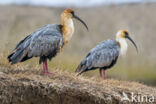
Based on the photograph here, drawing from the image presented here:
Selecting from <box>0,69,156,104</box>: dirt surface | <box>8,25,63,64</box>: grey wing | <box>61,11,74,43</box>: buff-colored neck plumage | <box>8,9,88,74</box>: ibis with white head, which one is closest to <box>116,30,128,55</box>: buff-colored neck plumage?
<box>61,11,74,43</box>: buff-colored neck plumage

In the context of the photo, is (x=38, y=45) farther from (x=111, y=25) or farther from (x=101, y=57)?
(x=111, y=25)

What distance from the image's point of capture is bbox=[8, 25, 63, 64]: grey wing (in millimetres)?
9141

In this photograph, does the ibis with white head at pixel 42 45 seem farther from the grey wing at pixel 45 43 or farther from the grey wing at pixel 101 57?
the grey wing at pixel 101 57

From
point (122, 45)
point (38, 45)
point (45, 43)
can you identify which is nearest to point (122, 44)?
point (122, 45)

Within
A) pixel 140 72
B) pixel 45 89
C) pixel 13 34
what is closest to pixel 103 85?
pixel 45 89

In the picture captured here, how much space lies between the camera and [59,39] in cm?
938

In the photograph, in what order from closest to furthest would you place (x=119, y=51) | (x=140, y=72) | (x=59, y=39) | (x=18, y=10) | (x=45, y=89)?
(x=45, y=89), (x=59, y=39), (x=119, y=51), (x=140, y=72), (x=18, y=10)

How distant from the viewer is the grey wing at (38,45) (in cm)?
914

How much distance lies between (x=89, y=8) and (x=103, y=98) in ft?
102

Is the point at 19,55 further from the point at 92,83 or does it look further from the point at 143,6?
the point at 143,6

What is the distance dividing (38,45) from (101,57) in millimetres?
2425

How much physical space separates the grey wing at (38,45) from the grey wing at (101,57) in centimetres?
183

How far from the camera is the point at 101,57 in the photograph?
11.2 m

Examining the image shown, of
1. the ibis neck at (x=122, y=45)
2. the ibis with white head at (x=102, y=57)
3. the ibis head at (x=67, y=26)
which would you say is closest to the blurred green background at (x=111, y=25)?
the ibis neck at (x=122, y=45)
